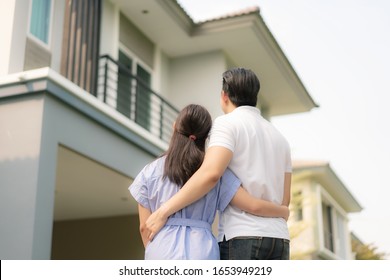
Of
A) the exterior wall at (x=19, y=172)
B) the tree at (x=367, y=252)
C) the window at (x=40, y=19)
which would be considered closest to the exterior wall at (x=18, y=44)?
the window at (x=40, y=19)

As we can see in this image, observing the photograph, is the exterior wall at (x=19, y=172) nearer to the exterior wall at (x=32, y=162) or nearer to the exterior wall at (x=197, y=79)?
the exterior wall at (x=32, y=162)

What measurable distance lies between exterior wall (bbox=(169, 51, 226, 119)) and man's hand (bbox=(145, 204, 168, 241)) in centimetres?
1046

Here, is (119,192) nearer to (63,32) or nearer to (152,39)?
(63,32)

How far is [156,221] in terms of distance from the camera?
279 centimetres

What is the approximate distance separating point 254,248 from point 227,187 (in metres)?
0.30

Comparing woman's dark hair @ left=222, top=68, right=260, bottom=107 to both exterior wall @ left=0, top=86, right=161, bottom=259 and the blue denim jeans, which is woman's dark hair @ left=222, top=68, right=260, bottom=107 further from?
exterior wall @ left=0, top=86, right=161, bottom=259

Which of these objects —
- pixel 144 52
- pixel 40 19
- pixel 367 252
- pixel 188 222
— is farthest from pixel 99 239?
pixel 367 252

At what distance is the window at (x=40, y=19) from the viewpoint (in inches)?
348

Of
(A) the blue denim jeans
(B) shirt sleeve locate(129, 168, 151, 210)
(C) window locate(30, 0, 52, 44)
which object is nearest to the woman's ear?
(B) shirt sleeve locate(129, 168, 151, 210)

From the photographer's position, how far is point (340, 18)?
14.6m

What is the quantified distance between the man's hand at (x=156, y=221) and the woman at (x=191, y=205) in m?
0.03

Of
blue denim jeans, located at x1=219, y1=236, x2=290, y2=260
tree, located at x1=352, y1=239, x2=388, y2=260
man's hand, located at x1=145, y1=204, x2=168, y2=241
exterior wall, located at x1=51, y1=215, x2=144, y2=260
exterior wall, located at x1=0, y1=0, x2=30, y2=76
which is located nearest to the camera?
blue denim jeans, located at x1=219, y1=236, x2=290, y2=260

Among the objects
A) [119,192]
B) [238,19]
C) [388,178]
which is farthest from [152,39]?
[388,178]

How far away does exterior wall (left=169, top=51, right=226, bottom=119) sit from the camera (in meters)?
13.4
